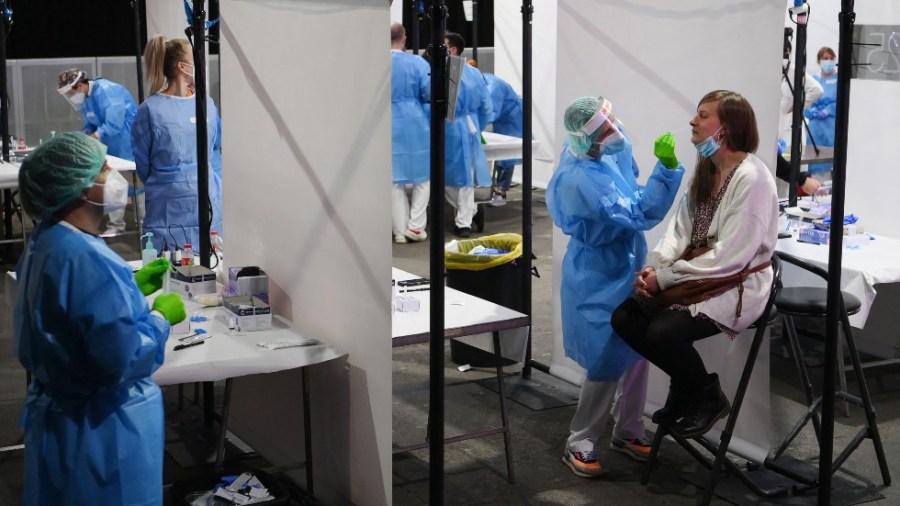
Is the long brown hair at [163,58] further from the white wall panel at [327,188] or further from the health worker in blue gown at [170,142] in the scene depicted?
the white wall panel at [327,188]

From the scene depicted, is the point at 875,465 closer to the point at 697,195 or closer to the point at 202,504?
the point at 697,195

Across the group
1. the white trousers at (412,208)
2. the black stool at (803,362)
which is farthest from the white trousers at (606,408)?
the white trousers at (412,208)

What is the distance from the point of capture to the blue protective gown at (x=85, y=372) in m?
2.51

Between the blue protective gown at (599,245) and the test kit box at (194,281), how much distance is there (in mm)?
1280

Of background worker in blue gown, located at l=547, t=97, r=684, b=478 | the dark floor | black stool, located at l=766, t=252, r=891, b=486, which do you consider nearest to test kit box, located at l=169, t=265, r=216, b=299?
the dark floor

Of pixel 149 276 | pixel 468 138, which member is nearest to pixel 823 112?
pixel 468 138

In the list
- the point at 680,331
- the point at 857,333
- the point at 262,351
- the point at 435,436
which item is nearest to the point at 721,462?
the point at 680,331

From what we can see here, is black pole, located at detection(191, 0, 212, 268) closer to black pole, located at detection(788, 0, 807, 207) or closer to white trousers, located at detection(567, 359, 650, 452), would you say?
white trousers, located at detection(567, 359, 650, 452)

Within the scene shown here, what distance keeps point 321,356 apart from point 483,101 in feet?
17.2

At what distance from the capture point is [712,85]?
4082mm

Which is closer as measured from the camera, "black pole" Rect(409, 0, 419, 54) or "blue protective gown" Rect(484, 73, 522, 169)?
"black pole" Rect(409, 0, 419, 54)

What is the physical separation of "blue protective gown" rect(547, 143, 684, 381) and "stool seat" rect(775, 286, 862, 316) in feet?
1.87

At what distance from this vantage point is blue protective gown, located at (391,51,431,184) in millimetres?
7820

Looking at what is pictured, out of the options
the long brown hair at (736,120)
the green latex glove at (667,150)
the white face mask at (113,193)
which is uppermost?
the long brown hair at (736,120)
